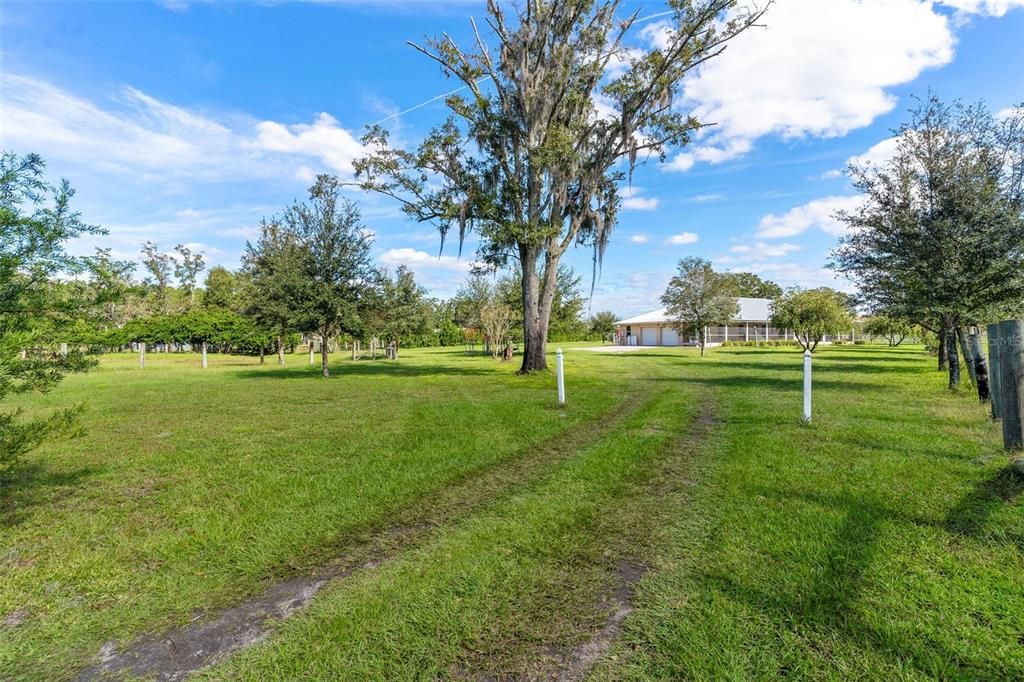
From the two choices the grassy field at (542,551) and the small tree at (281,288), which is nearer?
the grassy field at (542,551)

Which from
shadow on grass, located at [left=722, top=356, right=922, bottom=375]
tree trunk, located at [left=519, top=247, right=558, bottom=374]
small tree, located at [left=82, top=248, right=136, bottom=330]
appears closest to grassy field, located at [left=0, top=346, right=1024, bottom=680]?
small tree, located at [left=82, top=248, right=136, bottom=330]

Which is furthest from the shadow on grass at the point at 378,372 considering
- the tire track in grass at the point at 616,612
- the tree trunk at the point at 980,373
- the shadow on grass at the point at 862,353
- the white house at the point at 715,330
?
the white house at the point at 715,330

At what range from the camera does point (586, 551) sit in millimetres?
3197

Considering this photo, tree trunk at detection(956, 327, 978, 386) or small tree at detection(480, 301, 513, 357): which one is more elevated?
small tree at detection(480, 301, 513, 357)

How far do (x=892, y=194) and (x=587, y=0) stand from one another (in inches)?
427

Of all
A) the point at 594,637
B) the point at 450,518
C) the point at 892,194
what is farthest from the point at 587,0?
the point at 594,637

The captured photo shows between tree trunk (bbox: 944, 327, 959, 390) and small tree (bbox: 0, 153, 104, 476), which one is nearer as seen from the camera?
small tree (bbox: 0, 153, 104, 476)

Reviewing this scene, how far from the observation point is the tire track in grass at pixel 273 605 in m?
2.20

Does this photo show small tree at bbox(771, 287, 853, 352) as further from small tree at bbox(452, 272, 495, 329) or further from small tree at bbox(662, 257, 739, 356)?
small tree at bbox(452, 272, 495, 329)

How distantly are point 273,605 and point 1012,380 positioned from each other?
6.92m

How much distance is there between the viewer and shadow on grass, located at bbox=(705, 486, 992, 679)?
2061 millimetres

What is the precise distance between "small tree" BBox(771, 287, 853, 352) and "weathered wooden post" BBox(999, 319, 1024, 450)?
90.7ft

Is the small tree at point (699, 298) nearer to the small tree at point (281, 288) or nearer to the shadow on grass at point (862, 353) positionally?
the shadow on grass at point (862, 353)

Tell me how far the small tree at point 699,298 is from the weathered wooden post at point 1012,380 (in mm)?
29100
